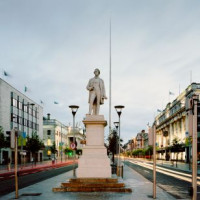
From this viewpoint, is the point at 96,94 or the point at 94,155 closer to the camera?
the point at 94,155

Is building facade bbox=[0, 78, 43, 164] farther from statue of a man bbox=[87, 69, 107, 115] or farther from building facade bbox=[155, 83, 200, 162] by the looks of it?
statue of a man bbox=[87, 69, 107, 115]

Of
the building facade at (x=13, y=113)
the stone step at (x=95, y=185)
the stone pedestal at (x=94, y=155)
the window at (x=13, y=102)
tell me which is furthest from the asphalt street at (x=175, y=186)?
the window at (x=13, y=102)

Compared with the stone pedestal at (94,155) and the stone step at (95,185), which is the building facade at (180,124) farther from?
the stone step at (95,185)

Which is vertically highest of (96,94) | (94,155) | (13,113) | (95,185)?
(96,94)

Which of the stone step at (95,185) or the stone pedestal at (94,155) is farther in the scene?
the stone pedestal at (94,155)

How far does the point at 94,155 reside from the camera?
17.3 m

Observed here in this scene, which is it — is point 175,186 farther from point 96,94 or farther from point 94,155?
point 96,94

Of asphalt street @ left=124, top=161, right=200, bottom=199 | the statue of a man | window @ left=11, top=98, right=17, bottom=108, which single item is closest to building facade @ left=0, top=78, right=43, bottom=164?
window @ left=11, top=98, right=17, bottom=108

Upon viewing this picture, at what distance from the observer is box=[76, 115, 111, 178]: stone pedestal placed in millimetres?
16875

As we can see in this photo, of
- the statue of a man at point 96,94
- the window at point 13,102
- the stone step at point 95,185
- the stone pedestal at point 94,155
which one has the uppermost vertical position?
the window at point 13,102

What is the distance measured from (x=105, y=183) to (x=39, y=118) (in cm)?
8595

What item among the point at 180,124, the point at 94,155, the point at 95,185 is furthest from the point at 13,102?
the point at 95,185

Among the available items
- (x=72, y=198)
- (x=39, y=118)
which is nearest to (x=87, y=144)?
(x=72, y=198)

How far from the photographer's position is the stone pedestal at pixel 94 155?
16.9m
